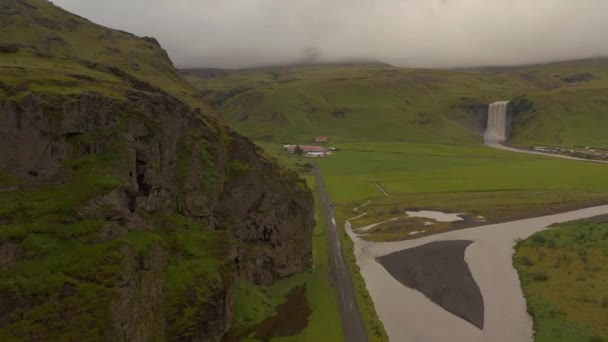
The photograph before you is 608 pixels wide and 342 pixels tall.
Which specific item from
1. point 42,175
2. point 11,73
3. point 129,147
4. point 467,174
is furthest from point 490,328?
point 467,174

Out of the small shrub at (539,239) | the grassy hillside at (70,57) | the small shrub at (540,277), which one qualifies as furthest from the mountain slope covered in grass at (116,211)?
the small shrub at (539,239)

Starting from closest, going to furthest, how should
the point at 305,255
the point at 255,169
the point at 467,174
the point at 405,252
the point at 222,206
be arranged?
the point at 222,206 → the point at 255,169 → the point at 305,255 → the point at 405,252 → the point at 467,174

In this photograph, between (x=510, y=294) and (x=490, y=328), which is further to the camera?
(x=510, y=294)

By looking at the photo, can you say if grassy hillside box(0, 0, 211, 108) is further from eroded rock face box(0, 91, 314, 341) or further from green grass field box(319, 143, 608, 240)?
green grass field box(319, 143, 608, 240)

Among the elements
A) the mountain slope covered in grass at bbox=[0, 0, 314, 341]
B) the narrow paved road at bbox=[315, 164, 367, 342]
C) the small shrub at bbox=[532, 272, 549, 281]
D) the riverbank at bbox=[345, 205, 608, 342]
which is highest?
the mountain slope covered in grass at bbox=[0, 0, 314, 341]

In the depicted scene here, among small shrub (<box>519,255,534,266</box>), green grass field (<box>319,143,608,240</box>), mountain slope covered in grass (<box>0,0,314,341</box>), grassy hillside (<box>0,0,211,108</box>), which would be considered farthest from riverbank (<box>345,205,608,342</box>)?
grassy hillside (<box>0,0,211,108</box>)

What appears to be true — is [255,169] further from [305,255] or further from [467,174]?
[467,174]

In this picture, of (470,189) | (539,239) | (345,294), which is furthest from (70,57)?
(470,189)
